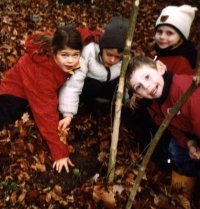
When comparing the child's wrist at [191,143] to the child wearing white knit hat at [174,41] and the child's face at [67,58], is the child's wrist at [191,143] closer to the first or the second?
the child wearing white knit hat at [174,41]

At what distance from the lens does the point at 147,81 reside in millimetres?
3295

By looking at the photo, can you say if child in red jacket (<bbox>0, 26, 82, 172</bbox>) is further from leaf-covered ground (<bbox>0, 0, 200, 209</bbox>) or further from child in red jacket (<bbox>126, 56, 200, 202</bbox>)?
child in red jacket (<bbox>126, 56, 200, 202</bbox>)

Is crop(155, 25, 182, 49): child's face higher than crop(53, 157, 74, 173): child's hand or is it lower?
higher

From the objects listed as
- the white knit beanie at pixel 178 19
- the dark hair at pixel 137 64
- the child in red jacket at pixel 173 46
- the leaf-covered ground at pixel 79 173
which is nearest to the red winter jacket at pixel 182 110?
the dark hair at pixel 137 64

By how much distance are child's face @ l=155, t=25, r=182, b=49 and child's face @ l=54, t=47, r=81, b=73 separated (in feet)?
3.72

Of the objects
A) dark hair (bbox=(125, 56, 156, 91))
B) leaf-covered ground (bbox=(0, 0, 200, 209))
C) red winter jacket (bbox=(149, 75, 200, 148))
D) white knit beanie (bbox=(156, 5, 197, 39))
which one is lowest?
leaf-covered ground (bbox=(0, 0, 200, 209))

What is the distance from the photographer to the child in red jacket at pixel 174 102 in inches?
129

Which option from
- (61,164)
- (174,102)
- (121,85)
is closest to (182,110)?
(174,102)

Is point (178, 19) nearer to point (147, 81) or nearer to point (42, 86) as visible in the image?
point (147, 81)

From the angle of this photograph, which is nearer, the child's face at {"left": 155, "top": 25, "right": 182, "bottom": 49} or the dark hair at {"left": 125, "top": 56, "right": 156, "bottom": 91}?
the dark hair at {"left": 125, "top": 56, "right": 156, "bottom": 91}

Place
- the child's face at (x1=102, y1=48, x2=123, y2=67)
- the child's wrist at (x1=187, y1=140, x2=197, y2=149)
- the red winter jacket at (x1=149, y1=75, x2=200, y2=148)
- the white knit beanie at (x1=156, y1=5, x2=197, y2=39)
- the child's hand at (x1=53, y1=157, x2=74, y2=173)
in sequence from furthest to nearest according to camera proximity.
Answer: the white knit beanie at (x1=156, y1=5, x2=197, y2=39), the child's face at (x1=102, y1=48, x2=123, y2=67), the child's hand at (x1=53, y1=157, x2=74, y2=173), the child's wrist at (x1=187, y1=140, x2=197, y2=149), the red winter jacket at (x1=149, y1=75, x2=200, y2=148)

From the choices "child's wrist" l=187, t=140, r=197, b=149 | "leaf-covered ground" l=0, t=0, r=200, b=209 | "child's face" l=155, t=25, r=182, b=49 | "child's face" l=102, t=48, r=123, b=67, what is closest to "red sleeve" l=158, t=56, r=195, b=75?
"child's face" l=155, t=25, r=182, b=49

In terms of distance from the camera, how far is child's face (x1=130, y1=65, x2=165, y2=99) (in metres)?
3.28

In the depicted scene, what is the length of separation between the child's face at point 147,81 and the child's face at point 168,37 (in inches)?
45.2
